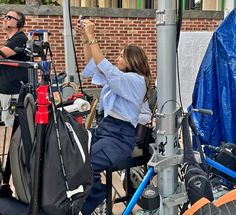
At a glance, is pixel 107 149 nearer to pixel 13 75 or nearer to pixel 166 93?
pixel 166 93

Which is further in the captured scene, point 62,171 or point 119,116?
point 119,116

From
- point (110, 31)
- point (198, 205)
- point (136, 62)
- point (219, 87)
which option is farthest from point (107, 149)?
point (110, 31)

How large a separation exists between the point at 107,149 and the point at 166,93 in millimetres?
770

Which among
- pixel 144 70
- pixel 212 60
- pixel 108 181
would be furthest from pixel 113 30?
pixel 108 181

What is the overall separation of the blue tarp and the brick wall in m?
3.82

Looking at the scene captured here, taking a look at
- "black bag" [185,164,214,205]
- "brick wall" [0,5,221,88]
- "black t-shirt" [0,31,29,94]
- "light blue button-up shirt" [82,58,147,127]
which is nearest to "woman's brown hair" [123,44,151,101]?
"light blue button-up shirt" [82,58,147,127]

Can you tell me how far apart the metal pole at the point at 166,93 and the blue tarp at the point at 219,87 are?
1.39m

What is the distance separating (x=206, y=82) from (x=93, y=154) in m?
1.36

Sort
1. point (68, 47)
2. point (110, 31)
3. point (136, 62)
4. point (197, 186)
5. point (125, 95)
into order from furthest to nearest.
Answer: point (110, 31), point (68, 47), point (136, 62), point (125, 95), point (197, 186)

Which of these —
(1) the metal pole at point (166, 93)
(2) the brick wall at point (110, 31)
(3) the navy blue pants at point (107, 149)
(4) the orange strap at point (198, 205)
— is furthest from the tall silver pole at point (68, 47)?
(4) the orange strap at point (198, 205)

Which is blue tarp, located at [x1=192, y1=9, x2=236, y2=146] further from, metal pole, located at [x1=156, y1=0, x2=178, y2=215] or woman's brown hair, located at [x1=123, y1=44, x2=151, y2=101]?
metal pole, located at [x1=156, y1=0, x2=178, y2=215]

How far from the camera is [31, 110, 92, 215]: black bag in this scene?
162cm

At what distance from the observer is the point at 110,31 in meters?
7.06

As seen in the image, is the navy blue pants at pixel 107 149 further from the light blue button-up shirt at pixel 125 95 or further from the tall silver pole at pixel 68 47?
the tall silver pole at pixel 68 47
